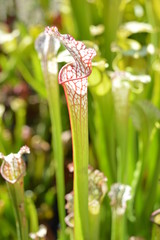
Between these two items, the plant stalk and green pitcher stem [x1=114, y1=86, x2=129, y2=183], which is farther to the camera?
green pitcher stem [x1=114, y1=86, x2=129, y2=183]

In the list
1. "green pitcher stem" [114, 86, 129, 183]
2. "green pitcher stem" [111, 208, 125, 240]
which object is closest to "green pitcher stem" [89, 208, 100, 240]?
"green pitcher stem" [111, 208, 125, 240]

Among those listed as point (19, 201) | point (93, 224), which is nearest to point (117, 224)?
point (93, 224)

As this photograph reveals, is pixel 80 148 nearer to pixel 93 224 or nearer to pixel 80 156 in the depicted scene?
pixel 80 156

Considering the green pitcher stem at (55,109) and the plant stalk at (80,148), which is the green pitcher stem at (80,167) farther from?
the green pitcher stem at (55,109)

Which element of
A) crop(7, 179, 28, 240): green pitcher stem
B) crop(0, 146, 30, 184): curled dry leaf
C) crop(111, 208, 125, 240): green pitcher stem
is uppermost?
crop(0, 146, 30, 184): curled dry leaf

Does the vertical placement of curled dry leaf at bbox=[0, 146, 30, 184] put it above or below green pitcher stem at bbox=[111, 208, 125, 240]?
above

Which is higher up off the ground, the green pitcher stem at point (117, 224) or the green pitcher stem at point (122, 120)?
the green pitcher stem at point (122, 120)

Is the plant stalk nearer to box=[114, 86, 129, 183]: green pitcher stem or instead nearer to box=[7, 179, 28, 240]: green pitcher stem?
box=[7, 179, 28, 240]: green pitcher stem

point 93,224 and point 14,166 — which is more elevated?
point 14,166

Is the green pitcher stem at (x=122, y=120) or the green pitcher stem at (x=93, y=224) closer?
the green pitcher stem at (x=93, y=224)

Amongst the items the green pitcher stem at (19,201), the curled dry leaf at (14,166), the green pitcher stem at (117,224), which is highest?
the curled dry leaf at (14,166)

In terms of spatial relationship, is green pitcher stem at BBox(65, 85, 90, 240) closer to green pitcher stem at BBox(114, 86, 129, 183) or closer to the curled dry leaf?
the curled dry leaf

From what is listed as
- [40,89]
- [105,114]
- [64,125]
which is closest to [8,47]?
[40,89]

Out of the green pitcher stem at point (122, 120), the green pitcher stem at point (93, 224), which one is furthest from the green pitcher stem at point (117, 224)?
the green pitcher stem at point (122, 120)
